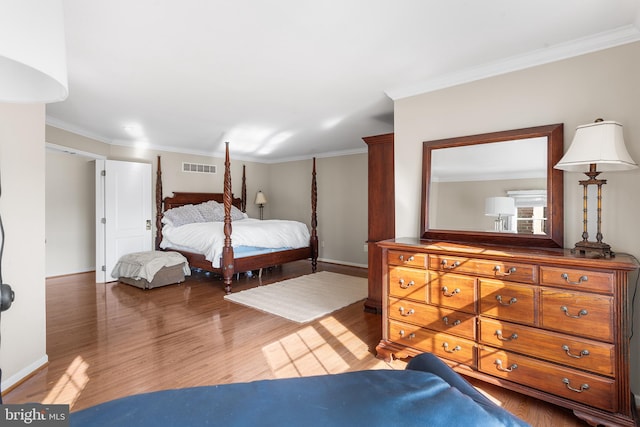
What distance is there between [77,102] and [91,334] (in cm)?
253

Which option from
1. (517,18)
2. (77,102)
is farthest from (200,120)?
(517,18)

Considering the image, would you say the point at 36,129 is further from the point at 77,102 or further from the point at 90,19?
the point at 77,102

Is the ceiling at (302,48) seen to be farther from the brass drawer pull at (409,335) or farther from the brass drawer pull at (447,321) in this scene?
the brass drawer pull at (409,335)

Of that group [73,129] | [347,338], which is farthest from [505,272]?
[73,129]

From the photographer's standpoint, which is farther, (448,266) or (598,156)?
(448,266)

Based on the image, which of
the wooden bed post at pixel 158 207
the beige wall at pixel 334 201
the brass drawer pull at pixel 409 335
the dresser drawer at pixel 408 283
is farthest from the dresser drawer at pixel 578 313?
the wooden bed post at pixel 158 207

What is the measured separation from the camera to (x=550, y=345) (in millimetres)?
1912

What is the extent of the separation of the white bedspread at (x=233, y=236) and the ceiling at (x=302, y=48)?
1.84 m

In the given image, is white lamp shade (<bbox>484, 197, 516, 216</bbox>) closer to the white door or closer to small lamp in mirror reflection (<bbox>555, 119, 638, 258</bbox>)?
small lamp in mirror reflection (<bbox>555, 119, 638, 258</bbox>)

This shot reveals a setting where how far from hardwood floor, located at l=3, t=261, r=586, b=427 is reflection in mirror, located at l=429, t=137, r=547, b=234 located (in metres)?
1.24

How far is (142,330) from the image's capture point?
10.4 ft

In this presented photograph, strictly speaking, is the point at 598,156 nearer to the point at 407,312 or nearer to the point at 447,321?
the point at 447,321

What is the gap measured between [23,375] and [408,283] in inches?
113

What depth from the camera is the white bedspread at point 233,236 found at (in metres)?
4.87
